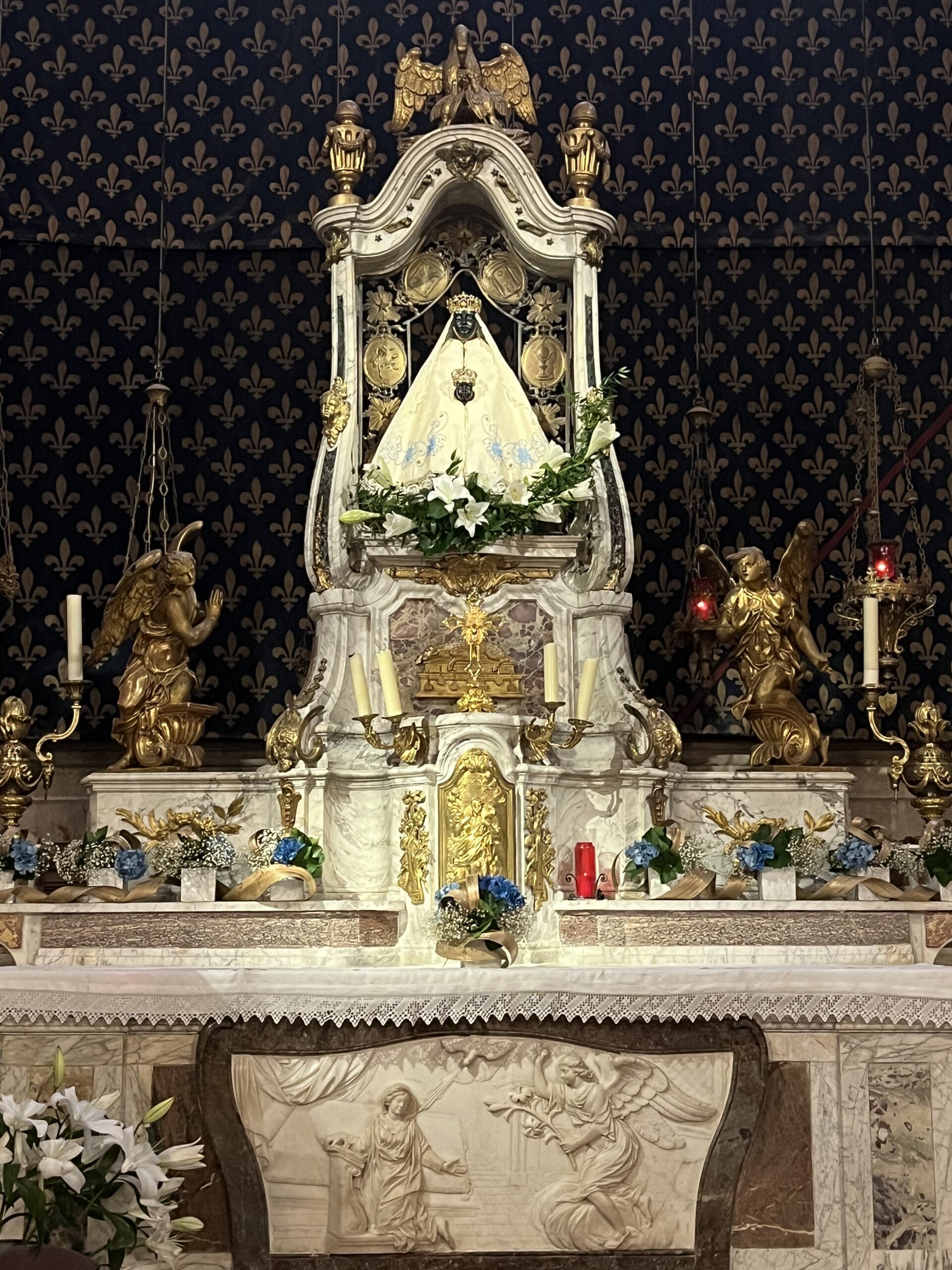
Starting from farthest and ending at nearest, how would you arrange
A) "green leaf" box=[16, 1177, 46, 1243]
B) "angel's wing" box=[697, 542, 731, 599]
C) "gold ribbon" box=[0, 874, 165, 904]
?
"angel's wing" box=[697, 542, 731, 599] → "gold ribbon" box=[0, 874, 165, 904] → "green leaf" box=[16, 1177, 46, 1243]

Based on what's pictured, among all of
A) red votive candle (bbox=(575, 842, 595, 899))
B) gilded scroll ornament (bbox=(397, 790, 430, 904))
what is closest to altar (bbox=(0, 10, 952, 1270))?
gilded scroll ornament (bbox=(397, 790, 430, 904))

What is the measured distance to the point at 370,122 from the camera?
33.8ft

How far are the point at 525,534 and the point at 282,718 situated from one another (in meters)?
1.25

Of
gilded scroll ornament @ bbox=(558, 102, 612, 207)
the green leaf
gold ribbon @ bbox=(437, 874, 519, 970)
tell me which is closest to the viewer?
the green leaf

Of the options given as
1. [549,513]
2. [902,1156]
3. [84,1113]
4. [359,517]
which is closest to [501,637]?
[549,513]

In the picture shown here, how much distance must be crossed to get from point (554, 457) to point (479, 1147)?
2988mm

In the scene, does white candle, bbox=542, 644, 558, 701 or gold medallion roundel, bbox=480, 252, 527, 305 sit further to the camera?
gold medallion roundel, bbox=480, 252, 527, 305

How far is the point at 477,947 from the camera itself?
692 cm

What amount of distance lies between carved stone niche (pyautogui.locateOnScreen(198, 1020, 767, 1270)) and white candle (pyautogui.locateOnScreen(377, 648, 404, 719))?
1336 millimetres

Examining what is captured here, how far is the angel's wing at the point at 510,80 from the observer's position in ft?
28.4

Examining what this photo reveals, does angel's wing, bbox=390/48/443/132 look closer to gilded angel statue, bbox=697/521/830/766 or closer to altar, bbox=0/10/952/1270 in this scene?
altar, bbox=0/10/952/1270

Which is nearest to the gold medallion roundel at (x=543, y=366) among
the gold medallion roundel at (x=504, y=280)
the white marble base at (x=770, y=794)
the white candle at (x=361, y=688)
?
the gold medallion roundel at (x=504, y=280)

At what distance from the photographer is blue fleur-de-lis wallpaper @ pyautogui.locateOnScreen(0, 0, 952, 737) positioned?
971 cm

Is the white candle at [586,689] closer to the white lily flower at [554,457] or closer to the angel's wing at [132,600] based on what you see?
the white lily flower at [554,457]
